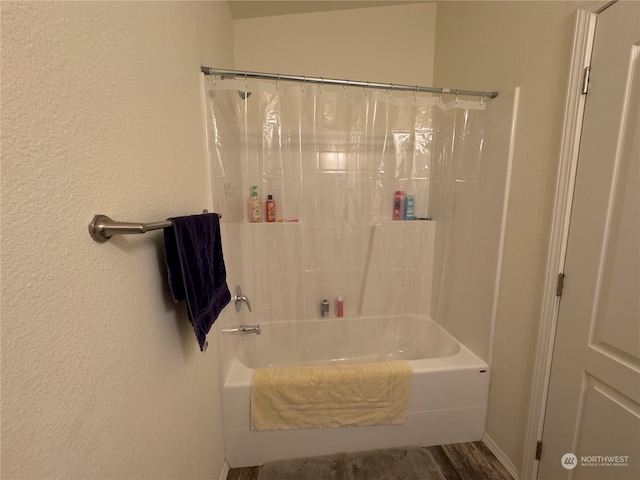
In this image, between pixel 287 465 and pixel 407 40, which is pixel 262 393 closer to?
pixel 287 465

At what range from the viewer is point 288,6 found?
1.80m

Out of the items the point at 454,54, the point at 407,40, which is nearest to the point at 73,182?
the point at 454,54

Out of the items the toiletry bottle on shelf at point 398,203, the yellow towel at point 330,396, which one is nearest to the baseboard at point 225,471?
the yellow towel at point 330,396

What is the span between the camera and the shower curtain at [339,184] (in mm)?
1428

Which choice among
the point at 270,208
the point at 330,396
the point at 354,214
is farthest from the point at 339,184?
the point at 330,396

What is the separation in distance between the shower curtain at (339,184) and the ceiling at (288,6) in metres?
0.58

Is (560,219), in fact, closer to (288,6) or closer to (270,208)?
(270,208)

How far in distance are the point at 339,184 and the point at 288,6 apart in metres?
1.27

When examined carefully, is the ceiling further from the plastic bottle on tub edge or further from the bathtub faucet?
the bathtub faucet

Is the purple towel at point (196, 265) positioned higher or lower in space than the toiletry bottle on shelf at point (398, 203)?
lower

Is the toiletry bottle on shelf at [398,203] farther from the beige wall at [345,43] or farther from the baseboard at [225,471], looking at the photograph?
the baseboard at [225,471]

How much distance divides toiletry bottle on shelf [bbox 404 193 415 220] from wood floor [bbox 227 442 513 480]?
138 centimetres

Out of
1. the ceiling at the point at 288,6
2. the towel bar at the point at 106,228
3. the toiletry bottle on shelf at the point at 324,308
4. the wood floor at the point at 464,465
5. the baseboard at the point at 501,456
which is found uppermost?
the ceiling at the point at 288,6

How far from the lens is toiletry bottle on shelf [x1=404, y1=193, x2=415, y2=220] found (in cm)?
187
